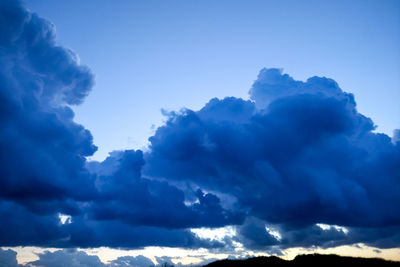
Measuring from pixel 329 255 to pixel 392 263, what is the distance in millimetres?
17658

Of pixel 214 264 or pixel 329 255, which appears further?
pixel 214 264

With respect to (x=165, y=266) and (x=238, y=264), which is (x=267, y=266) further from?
(x=165, y=266)

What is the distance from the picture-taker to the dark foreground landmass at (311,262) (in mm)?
86188

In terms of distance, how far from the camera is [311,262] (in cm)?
9206

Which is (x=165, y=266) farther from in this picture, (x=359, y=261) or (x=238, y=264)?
(x=359, y=261)

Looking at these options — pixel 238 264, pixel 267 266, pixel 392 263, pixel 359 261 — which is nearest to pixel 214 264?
pixel 238 264

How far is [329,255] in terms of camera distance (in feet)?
320

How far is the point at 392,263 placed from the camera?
8525cm

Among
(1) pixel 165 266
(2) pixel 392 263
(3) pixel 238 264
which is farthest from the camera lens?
(1) pixel 165 266

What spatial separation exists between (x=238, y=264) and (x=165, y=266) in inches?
1305

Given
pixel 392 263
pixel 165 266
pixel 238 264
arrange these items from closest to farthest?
pixel 392 263 < pixel 238 264 < pixel 165 266

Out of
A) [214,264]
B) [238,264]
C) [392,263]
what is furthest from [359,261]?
[214,264]

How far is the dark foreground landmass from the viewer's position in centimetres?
8619

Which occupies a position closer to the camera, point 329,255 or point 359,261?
point 359,261
